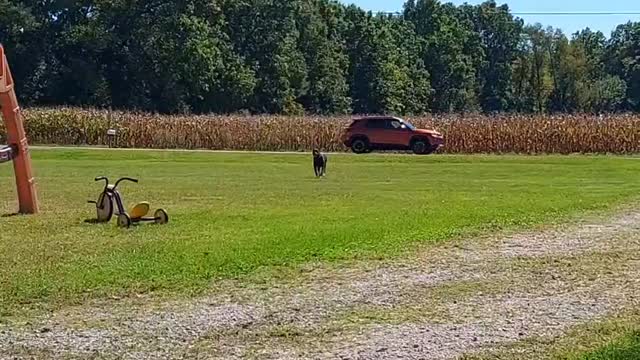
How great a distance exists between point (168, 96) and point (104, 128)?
25.0 meters

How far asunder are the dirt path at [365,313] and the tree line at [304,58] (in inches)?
2550

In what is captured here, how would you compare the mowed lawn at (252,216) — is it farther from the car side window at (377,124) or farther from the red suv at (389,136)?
the car side window at (377,124)

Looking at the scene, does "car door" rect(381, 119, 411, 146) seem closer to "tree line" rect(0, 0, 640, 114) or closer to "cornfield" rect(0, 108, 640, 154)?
"cornfield" rect(0, 108, 640, 154)

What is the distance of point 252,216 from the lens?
1658 centimetres

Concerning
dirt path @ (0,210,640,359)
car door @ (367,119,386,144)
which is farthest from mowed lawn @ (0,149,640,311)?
car door @ (367,119,386,144)

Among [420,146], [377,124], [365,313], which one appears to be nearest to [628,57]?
[420,146]

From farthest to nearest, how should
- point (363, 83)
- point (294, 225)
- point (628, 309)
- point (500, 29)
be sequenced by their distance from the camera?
point (500, 29), point (363, 83), point (294, 225), point (628, 309)

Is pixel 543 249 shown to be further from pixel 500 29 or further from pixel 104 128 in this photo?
pixel 500 29

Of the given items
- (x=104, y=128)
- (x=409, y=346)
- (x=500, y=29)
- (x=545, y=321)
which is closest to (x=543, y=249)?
(x=545, y=321)

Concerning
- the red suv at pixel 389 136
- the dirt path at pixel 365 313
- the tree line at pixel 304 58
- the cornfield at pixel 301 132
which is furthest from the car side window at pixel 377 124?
the tree line at pixel 304 58

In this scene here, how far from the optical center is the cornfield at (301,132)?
4484cm

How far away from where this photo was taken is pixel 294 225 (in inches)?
594

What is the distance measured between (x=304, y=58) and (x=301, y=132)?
41736mm

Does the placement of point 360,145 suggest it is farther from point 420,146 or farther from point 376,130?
point 420,146
